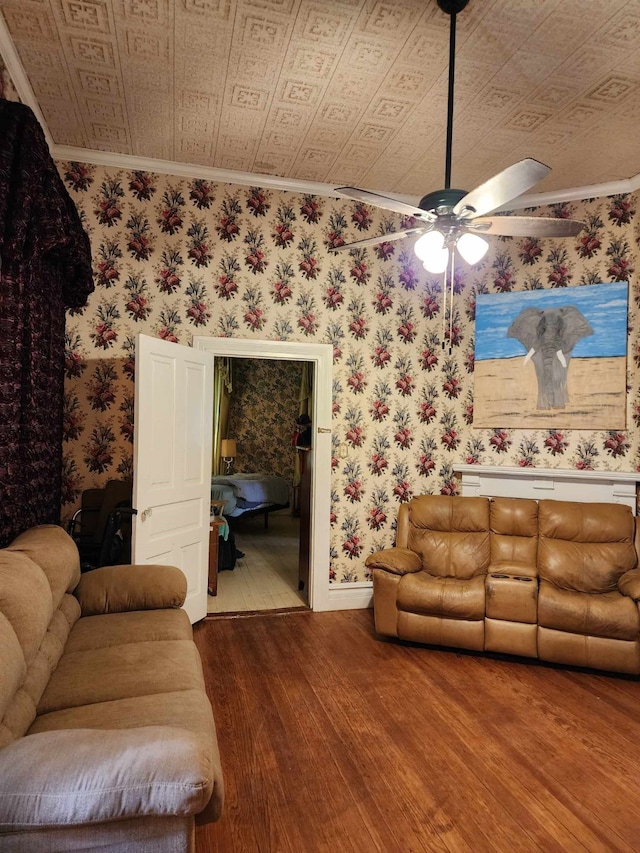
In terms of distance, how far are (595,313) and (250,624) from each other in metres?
3.49

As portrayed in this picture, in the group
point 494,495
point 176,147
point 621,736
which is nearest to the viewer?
point 621,736

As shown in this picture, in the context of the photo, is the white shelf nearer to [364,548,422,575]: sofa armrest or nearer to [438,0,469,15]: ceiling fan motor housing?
[364,548,422,575]: sofa armrest

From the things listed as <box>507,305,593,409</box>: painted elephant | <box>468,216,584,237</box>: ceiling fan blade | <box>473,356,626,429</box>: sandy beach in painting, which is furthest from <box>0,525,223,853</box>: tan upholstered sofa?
<box>507,305,593,409</box>: painted elephant

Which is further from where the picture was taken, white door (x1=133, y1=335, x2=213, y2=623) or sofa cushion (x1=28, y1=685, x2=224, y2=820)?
white door (x1=133, y1=335, x2=213, y2=623)

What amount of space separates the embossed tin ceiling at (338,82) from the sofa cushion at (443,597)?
9.47ft

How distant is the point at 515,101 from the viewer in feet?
9.99

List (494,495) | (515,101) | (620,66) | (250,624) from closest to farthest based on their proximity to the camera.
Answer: (620,66) < (515,101) < (250,624) < (494,495)

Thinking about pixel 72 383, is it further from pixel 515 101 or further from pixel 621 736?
pixel 621 736

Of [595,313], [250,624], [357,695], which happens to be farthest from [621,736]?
[595,313]

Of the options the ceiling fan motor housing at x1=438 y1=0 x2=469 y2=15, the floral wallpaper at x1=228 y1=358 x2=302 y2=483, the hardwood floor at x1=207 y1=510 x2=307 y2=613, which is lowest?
the hardwood floor at x1=207 y1=510 x2=307 y2=613

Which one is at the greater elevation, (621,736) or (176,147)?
(176,147)

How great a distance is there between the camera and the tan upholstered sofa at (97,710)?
1219 millimetres

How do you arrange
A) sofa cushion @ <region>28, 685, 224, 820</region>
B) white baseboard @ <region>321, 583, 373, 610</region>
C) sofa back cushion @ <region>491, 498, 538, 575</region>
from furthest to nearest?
white baseboard @ <region>321, 583, 373, 610</region> < sofa back cushion @ <region>491, 498, 538, 575</region> < sofa cushion @ <region>28, 685, 224, 820</region>

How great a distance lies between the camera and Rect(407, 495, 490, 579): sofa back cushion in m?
3.78
